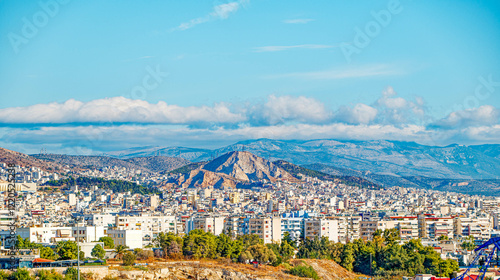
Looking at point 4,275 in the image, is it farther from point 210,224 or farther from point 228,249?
point 210,224

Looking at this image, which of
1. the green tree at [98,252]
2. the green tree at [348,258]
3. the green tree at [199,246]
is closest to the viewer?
the green tree at [98,252]

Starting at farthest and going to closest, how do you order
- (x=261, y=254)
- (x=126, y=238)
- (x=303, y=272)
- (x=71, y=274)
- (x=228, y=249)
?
(x=126, y=238), (x=228, y=249), (x=261, y=254), (x=303, y=272), (x=71, y=274)

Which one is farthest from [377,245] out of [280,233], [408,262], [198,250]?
[198,250]

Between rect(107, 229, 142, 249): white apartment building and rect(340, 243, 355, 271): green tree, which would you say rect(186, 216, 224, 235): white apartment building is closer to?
rect(107, 229, 142, 249): white apartment building

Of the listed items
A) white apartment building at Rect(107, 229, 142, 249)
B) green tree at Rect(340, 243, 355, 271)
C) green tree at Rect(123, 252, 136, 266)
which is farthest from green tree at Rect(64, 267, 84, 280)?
green tree at Rect(340, 243, 355, 271)

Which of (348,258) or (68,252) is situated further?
(348,258)

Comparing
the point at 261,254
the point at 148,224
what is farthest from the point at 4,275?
the point at 148,224

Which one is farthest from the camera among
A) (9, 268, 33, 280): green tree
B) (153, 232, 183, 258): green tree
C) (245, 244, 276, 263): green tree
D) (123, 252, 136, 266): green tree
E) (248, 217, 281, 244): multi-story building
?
(248, 217, 281, 244): multi-story building

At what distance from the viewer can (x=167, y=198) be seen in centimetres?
17962

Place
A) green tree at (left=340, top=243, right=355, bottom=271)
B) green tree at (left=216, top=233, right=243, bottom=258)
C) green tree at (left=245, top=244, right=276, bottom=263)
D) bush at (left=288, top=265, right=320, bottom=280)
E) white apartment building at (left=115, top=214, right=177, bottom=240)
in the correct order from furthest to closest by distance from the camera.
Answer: white apartment building at (left=115, top=214, right=177, bottom=240)
green tree at (left=340, top=243, right=355, bottom=271)
green tree at (left=216, top=233, right=243, bottom=258)
green tree at (left=245, top=244, right=276, bottom=263)
bush at (left=288, top=265, right=320, bottom=280)

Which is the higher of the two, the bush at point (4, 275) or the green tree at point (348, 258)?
the bush at point (4, 275)

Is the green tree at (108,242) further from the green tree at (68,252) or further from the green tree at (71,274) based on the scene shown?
the green tree at (71,274)

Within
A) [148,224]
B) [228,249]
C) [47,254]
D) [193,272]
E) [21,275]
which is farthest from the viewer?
[148,224]

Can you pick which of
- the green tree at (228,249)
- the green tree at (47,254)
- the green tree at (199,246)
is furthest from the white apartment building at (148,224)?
the green tree at (47,254)
